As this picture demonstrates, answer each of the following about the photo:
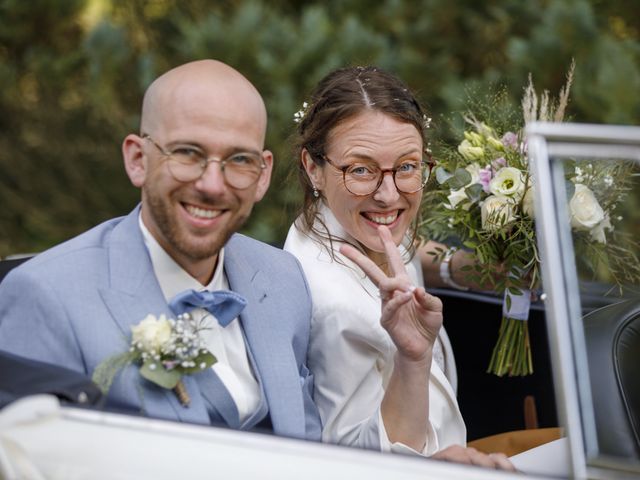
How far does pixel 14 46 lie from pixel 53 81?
2.32 ft

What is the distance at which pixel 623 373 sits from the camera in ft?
8.04

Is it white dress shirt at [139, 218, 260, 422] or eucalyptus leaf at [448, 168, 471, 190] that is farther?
eucalyptus leaf at [448, 168, 471, 190]

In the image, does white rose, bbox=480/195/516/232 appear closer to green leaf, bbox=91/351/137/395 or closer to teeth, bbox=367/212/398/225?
teeth, bbox=367/212/398/225

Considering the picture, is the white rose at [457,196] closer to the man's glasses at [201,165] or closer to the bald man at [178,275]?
the bald man at [178,275]

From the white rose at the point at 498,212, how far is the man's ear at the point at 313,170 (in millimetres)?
495

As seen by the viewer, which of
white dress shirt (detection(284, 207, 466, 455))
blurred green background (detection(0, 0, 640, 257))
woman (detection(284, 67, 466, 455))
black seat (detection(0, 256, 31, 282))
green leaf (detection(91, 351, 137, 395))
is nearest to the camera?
green leaf (detection(91, 351, 137, 395))

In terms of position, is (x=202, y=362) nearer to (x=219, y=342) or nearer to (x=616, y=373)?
(x=219, y=342)

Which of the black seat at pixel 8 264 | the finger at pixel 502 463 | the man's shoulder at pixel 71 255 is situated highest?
the black seat at pixel 8 264

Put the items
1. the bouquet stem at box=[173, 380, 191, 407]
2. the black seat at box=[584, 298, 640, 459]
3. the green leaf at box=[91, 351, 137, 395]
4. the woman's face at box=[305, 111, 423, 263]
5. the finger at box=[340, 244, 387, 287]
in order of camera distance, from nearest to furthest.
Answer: the black seat at box=[584, 298, 640, 459], the green leaf at box=[91, 351, 137, 395], the bouquet stem at box=[173, 380, 191, 407], the finger at box=[340, 244, 387, 287], the woman's face at box=[305, 111, 423, 263]

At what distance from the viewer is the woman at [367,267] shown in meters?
2.45

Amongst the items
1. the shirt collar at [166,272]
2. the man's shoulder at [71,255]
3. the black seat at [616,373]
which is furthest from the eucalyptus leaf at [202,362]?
the black seat at [616,373]

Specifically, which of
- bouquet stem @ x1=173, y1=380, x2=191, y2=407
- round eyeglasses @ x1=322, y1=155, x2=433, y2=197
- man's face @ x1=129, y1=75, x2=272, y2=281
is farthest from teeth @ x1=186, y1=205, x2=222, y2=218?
round eyeglasses @ x1=322, y1=155, x2=433, y2=197

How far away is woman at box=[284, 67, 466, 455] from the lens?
2445mm

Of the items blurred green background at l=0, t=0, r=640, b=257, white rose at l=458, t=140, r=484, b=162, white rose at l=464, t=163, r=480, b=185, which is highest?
blurred green background at l=0, t=0, r=640, b=257
